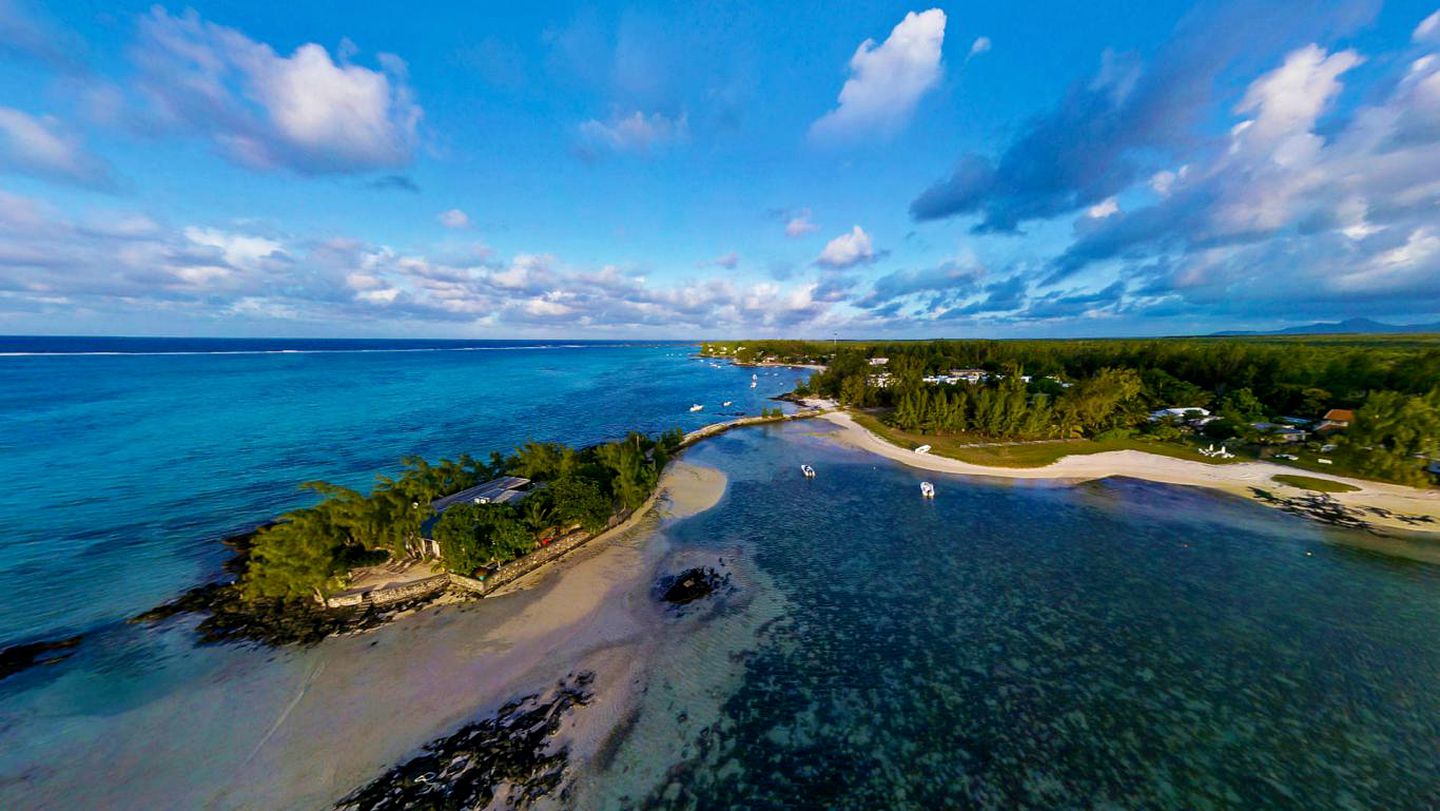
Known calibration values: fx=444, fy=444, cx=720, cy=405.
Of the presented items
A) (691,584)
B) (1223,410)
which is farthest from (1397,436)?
(691,584)

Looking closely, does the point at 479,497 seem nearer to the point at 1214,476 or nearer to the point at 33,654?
the point at 33,654

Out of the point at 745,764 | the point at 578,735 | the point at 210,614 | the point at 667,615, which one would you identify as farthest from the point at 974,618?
the point at 210,614

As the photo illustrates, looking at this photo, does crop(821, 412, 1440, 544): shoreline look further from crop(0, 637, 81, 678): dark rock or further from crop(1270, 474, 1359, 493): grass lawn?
crop(0, 637, 81, 678): dark rock

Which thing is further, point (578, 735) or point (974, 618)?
point (974, 618)

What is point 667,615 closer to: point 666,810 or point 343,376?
point 666,810

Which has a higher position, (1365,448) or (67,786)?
(1365,448)

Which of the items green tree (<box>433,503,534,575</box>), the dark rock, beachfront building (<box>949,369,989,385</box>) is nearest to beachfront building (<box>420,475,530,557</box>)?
green tree (<box>433,503,534,575</box>)
